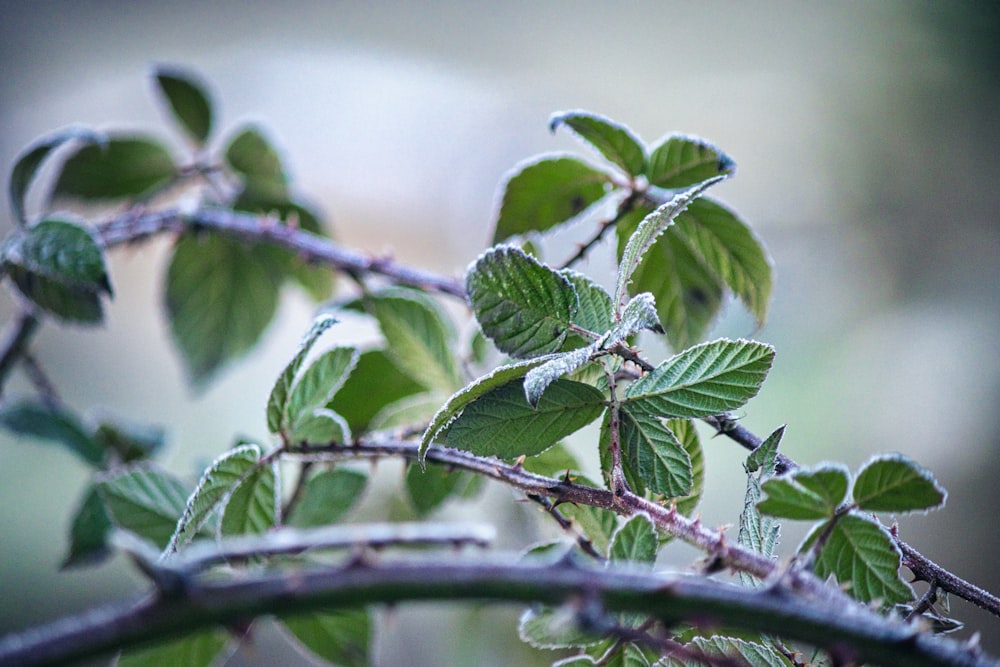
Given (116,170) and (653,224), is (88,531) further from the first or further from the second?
(653,224)

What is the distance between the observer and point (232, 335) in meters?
0.59

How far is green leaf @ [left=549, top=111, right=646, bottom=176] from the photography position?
0.33m

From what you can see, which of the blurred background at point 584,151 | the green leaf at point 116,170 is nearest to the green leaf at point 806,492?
the green leaf at point 116,170

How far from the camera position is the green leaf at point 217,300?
573mm

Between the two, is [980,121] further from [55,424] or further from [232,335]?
[55,424]

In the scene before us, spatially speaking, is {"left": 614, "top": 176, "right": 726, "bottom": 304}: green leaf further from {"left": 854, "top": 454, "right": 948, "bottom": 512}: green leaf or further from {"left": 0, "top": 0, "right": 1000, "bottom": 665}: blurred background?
{"left": 0, "top": 0, "right": 1000, "bottom": 665}: blurred background

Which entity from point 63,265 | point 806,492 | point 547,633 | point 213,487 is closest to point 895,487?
point 806,492

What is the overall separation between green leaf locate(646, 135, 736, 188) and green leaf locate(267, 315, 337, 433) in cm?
18

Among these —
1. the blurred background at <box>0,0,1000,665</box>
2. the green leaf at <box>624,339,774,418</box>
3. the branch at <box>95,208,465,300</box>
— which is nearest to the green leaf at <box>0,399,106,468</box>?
the branch at <box>95,208,465,300</box>

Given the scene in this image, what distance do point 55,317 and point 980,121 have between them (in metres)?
1.69

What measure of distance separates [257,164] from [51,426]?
0.78ft

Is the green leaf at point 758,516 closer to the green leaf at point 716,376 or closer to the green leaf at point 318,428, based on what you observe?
the green leaf at point 716,376

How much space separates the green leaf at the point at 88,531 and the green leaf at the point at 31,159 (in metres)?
0.17

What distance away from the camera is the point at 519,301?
0.26 meters
